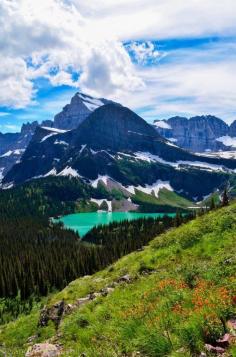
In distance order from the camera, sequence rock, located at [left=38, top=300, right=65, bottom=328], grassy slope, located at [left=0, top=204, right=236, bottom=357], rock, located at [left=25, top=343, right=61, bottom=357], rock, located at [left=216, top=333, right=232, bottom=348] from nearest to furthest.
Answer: rock, located at [left=216, top=333, right=232, bottom=348] → grassy slope, located at [left=0, top=204, right=236, bottom=357] → rock, located at [left=25, top=343, right=61, bottom=357] → rock, located at [left=38, top=300, right=65, bottom=328]

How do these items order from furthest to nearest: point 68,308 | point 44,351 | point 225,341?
point 68,308, point 44,351, point 225,341

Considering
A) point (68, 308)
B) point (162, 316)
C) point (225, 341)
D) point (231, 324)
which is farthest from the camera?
point (68, 308)

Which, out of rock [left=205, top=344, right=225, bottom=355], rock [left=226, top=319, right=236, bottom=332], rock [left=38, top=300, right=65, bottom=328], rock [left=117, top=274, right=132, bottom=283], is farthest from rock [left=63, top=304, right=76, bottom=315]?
rock [left=205, top=344, right=225, bottom=355]

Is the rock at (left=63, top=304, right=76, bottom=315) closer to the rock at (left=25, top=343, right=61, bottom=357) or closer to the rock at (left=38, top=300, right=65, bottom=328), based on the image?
the rock at (left=38, top=300, right=65, bottom=328)

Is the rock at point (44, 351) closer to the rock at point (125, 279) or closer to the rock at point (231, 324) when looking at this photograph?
the rock at point (231, 324)

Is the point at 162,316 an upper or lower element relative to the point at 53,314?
upper

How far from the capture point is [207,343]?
1306 centimetres

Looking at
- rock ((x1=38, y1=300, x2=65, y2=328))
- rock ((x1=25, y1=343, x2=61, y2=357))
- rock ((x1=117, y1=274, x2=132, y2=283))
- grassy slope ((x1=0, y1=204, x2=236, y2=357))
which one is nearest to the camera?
grassy slope ((x1=0, y1=204, x2=236, y2=357))

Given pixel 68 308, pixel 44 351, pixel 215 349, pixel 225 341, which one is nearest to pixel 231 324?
pixel 225 341

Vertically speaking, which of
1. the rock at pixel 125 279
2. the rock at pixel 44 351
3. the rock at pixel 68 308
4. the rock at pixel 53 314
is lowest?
the rock at pixel 53 314

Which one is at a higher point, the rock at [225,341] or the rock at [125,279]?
the rock at [225,341]

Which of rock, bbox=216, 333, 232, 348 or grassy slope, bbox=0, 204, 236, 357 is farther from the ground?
rock, bbox=216, 333, 232, 348

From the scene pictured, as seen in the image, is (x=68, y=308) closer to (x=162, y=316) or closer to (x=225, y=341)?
(x=162, y=316)

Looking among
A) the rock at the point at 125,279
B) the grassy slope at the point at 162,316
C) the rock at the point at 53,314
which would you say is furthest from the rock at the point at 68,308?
the rock at the point at 125,279
